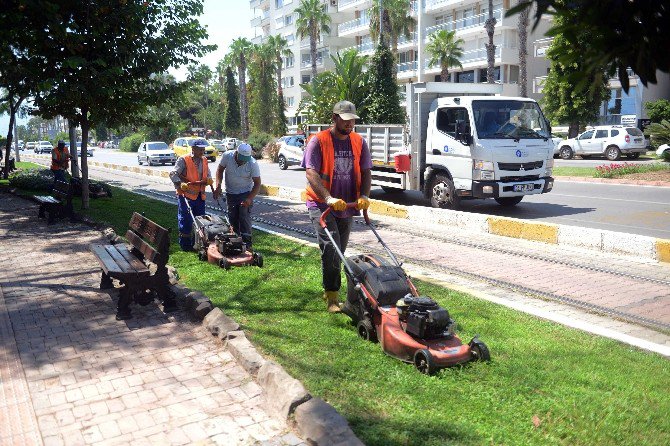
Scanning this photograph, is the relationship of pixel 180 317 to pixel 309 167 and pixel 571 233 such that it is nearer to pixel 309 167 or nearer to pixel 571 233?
pixel 309 167

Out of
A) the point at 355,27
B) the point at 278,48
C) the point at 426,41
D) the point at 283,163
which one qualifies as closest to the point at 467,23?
the point at 426,41

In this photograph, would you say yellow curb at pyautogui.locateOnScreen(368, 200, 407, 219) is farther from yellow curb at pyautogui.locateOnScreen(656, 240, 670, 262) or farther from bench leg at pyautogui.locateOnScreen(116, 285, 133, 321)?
bench leg at pyautogui.locateOnScreen(116, 285, 133, 321)

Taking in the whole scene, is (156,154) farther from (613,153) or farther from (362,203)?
(362,203)

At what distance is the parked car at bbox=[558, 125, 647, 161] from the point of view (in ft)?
90.9

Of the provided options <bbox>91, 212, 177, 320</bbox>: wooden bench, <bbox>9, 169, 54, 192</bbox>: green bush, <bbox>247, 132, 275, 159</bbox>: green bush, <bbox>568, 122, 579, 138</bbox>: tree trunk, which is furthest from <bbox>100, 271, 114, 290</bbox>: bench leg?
<bbox>247, 132, 275, 159</bbox>: green bush

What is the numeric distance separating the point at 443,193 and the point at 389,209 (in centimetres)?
125

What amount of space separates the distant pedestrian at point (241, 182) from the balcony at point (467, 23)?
4123cm

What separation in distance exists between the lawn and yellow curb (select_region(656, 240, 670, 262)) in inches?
137

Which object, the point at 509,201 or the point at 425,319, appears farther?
the point at 509,201

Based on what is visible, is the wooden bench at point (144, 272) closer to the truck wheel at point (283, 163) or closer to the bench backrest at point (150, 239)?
the bench backrest at point (150, 239)

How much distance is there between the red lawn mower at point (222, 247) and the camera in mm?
7877

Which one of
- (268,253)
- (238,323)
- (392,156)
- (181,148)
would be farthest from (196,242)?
(181,148)

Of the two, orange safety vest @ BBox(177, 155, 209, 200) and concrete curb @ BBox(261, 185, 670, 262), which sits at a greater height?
orange safety vest @ BBox(177, 155, 209, 200)

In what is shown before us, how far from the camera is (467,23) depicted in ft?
158
